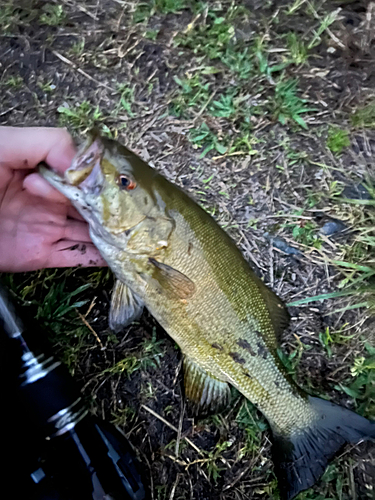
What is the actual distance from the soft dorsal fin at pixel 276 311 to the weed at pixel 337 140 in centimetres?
119

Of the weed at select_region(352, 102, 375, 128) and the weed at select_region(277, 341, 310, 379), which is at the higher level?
the weed at select_region(352, 102, 375, 128)

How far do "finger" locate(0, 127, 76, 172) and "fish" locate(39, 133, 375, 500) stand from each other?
0.12 meters

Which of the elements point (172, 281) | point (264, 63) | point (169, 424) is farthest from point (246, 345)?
point (264, 63)

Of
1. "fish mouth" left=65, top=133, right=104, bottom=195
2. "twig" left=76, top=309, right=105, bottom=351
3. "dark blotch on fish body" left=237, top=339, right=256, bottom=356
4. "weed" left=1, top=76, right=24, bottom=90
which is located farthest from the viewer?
"weed" left=1, top=76, right=24, bottom=90

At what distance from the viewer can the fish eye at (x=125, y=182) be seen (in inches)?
78.7

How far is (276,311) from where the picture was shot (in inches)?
90.9

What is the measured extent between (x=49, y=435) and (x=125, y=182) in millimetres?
1628

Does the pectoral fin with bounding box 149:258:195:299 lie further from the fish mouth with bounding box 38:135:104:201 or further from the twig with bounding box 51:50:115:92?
the twig with bounding box 51:50:115:92

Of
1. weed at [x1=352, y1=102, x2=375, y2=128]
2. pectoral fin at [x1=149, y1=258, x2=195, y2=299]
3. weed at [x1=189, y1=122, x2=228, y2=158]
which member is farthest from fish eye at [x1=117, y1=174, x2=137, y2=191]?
weed at [x1=352, y1=102, x2=375, y2=128]

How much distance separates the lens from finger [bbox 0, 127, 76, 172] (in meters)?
2.21

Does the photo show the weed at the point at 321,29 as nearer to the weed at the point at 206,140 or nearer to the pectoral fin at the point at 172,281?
the weed at the point at 206,140

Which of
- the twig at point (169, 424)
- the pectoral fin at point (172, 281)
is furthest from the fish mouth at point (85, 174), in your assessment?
the twig at point (169, 424)

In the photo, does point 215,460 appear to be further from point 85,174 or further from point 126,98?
point 126,98

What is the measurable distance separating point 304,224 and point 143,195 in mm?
1244
